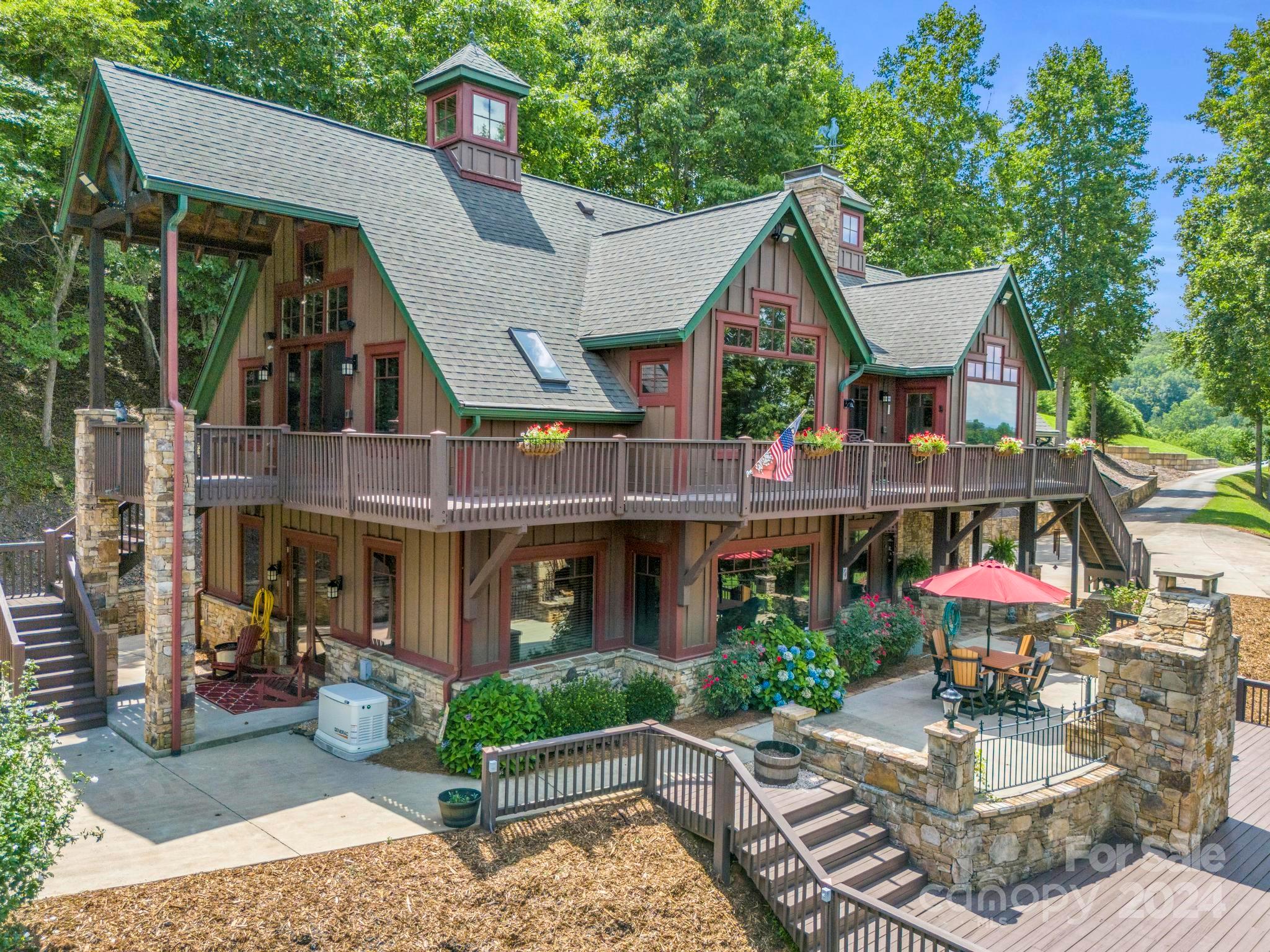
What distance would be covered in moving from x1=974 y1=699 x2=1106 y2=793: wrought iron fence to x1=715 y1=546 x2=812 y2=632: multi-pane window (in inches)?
161

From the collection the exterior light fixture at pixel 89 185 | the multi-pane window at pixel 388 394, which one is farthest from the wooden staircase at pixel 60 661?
the exterior light fixture at pixel 89 185

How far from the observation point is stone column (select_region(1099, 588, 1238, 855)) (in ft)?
32.4

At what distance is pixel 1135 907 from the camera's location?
28.8 feet

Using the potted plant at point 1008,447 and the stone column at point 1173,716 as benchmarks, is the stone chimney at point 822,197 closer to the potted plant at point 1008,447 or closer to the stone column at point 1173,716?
the potted plant at point 1008,447

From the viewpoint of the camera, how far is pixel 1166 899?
8906 millimetres

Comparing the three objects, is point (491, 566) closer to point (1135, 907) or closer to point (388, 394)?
point (388, 394)

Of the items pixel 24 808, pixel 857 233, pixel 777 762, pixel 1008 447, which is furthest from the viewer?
pixel 857 233

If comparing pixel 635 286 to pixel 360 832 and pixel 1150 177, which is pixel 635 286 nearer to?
pixel 360 832

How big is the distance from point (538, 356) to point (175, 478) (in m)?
5.29

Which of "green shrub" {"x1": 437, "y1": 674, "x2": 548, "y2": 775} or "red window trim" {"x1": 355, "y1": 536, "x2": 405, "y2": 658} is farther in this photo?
"red window trim" {"x1": 355, "y1": 536, "x2": 405, "y2": 658}

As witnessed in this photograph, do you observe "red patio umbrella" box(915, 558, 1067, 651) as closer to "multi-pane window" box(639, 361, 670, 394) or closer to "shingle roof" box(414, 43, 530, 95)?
"multi-pane window" box(639, 361, 670, 394)

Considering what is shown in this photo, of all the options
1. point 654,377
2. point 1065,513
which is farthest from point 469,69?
point 1065,513

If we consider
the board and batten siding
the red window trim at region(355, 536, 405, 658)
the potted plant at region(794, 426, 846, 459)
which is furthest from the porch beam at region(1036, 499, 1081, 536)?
the red window trim at region(355, 536, 405, 658)

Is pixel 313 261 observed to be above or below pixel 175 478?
above
